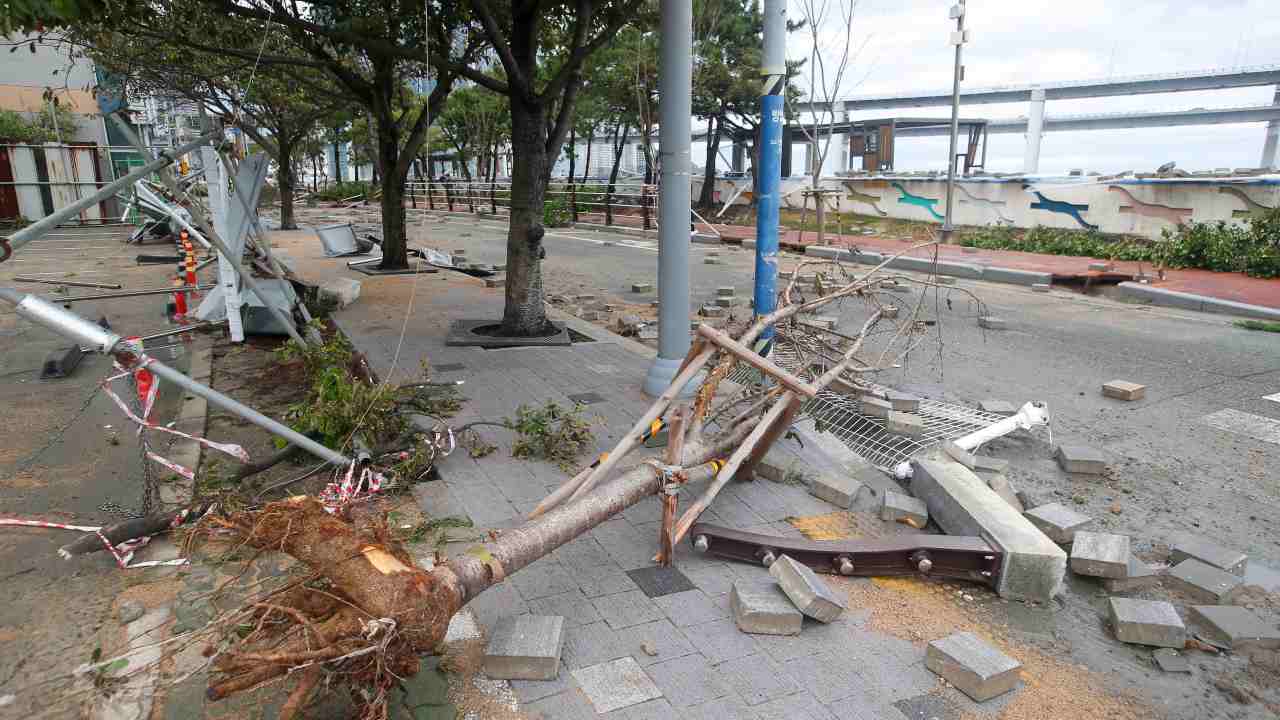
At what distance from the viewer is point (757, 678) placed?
2.91 meters

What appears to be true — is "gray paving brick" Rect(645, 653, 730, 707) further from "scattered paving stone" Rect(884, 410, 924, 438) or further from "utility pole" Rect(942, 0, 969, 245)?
"utility pole" Rect(942, 0, 969, 245)

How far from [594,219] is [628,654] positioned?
86.2 ft

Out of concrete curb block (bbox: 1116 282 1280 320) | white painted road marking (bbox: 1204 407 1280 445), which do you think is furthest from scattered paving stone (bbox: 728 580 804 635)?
concrete curb block (bbox: 1116 282 1280 320)

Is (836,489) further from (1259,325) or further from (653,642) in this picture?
(1259,325)

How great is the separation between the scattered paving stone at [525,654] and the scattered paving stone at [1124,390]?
615 cm

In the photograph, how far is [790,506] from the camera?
4484 millimetres

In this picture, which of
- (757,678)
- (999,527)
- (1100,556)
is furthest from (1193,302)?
(757,678)

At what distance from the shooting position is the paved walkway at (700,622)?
9.18 feet

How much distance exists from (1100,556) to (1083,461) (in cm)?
171

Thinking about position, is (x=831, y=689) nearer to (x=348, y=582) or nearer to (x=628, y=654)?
(x=628, y=654)

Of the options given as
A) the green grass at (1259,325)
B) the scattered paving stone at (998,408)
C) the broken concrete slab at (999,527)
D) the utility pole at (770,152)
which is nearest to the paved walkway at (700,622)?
the broken concrete slab at (999,527)

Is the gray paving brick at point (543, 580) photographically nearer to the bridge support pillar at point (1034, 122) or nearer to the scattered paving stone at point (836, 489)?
the scattered paving stone at point (836, 489)

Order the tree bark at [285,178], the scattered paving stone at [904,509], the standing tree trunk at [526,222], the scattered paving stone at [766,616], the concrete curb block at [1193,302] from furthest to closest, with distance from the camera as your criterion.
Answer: the tree bark at [285,178]
the concrete curb block at [1193,302]
the standing tree trunk at [526,222]
the scattered paving stone at [904,509]
the scattered paving stone at [766,616]

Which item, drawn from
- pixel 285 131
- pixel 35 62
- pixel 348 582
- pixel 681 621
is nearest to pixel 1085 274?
pixel 681 621
